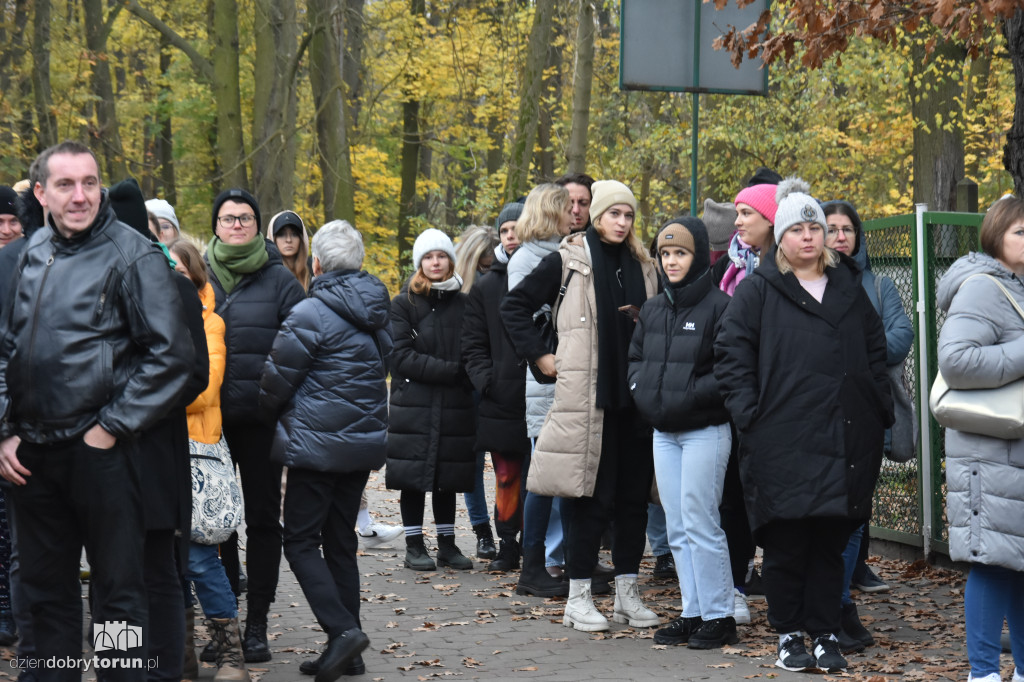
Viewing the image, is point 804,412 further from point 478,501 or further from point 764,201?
point 478,501

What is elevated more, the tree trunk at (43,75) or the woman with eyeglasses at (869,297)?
the tree trunk at (43,75)

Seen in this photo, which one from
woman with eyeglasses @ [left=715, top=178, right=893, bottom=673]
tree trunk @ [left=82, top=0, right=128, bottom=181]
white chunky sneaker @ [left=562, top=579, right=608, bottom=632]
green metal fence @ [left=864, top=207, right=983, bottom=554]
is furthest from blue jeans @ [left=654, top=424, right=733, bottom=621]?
tree trunk @ [left=82, top=0, right=128, bottom=181]

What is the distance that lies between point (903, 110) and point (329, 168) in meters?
10.9

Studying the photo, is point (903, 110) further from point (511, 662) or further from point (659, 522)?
point (511, 662)

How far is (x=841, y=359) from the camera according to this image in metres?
6.09

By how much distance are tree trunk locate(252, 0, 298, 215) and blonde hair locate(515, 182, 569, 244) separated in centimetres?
1129

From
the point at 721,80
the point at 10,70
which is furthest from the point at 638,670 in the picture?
the point at 10,70

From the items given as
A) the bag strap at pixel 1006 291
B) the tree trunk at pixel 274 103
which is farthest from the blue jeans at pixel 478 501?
the tree trunk at pixel 274 103

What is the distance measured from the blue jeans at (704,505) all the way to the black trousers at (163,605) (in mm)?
2752

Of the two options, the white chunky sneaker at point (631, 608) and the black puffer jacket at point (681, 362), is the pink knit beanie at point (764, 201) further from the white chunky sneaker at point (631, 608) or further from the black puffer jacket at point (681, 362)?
the white chunky sneaker at point (631, 608)

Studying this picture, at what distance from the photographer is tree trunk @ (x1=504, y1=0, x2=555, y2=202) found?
1728cm

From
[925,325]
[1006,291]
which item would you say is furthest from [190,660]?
[925,325]

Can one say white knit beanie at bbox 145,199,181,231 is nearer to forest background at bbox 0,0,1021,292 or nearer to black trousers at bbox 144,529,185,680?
black trousers at bbox 144,529,185,680

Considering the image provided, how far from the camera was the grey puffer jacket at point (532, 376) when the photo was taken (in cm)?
786
